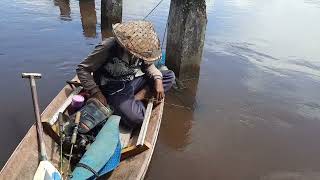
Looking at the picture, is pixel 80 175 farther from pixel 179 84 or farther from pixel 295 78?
pixel 295 78

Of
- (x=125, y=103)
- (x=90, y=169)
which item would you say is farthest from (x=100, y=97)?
(x=90, y=169)

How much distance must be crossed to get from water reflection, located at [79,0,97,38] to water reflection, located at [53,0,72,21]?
44 cm

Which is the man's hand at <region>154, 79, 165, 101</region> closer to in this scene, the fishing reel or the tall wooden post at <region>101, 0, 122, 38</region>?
the fishing reel

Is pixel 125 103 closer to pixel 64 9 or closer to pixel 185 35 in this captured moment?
pixel 185 35

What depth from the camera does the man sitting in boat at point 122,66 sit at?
412cm

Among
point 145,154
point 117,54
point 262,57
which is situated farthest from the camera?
point 262,57

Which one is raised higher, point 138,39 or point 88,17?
point 138,39

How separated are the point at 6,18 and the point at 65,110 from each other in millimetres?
7091

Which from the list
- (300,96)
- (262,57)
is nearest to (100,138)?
(300,96)

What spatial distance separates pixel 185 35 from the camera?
20.9 feet

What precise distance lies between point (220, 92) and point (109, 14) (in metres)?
4.46

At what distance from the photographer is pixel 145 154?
3832 mm

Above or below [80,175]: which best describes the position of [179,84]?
below

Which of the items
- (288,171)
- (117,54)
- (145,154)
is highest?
(117,54)
